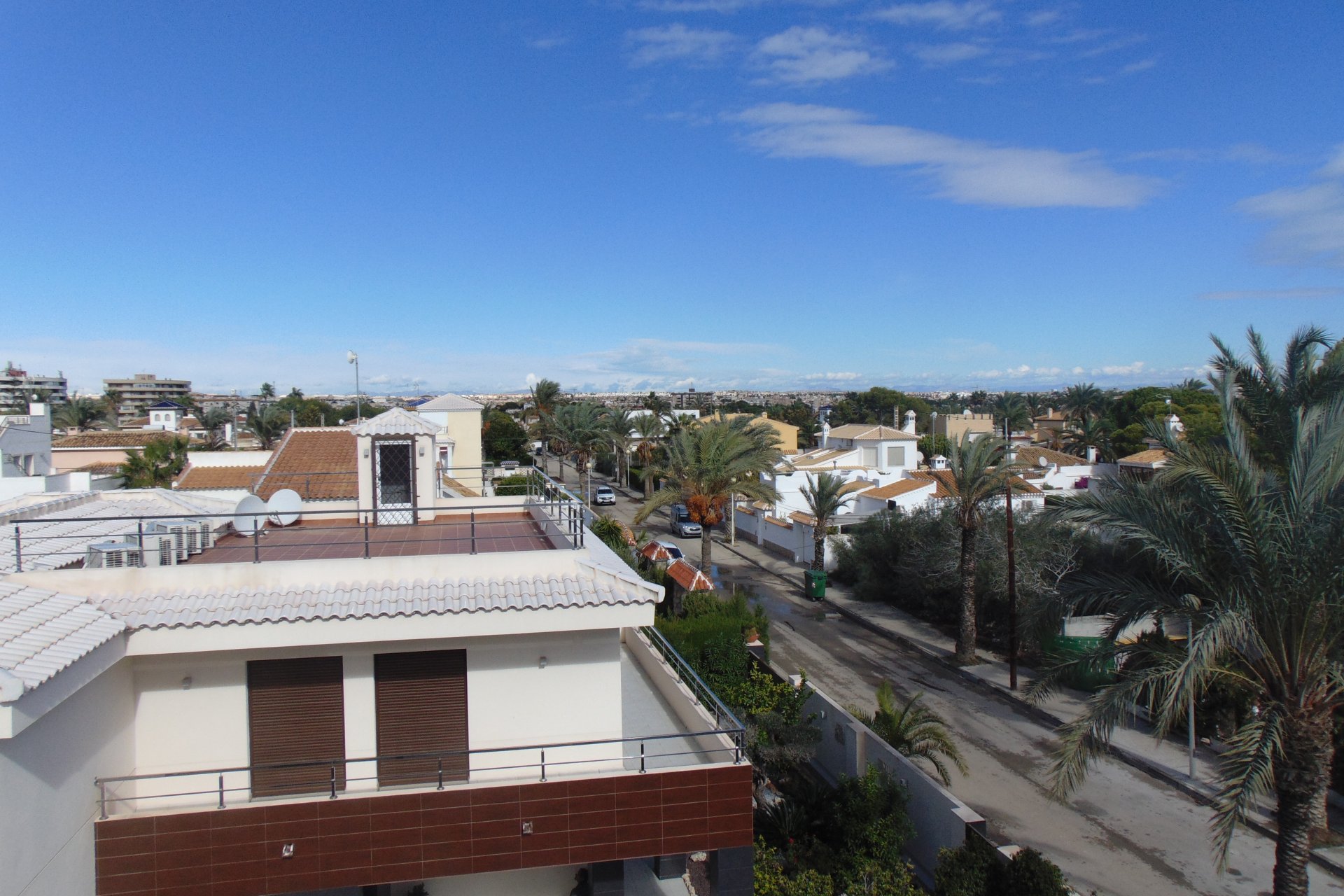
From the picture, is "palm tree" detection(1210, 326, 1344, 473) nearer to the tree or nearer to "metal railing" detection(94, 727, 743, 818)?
"metal railing" detection(94, 727, 743, 818)

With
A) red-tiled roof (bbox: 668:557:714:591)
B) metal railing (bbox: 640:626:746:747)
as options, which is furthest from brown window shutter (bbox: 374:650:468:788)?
red-tiled roof (bbox: 668:557:714:591)

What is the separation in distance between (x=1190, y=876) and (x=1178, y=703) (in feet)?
16.9

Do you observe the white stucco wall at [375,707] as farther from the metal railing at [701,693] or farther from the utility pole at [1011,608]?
the utility pole at [1011,608]

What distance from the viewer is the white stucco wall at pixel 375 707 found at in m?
7.29

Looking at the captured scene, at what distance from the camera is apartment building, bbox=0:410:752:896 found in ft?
21.8

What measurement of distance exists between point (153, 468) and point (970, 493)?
30.2 m

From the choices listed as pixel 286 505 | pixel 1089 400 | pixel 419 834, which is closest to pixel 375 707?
pixel 419 834

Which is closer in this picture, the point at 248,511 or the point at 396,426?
the point at 248,511

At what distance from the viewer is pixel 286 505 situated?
37.9ft

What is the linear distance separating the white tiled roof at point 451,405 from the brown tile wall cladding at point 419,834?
32.5m

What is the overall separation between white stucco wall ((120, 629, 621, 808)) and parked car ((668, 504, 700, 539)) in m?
32.0

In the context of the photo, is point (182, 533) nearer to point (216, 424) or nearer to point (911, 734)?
point (911, 734)

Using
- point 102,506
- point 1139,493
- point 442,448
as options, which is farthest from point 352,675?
point 442,448

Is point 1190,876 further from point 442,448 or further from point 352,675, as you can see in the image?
point 442,448
